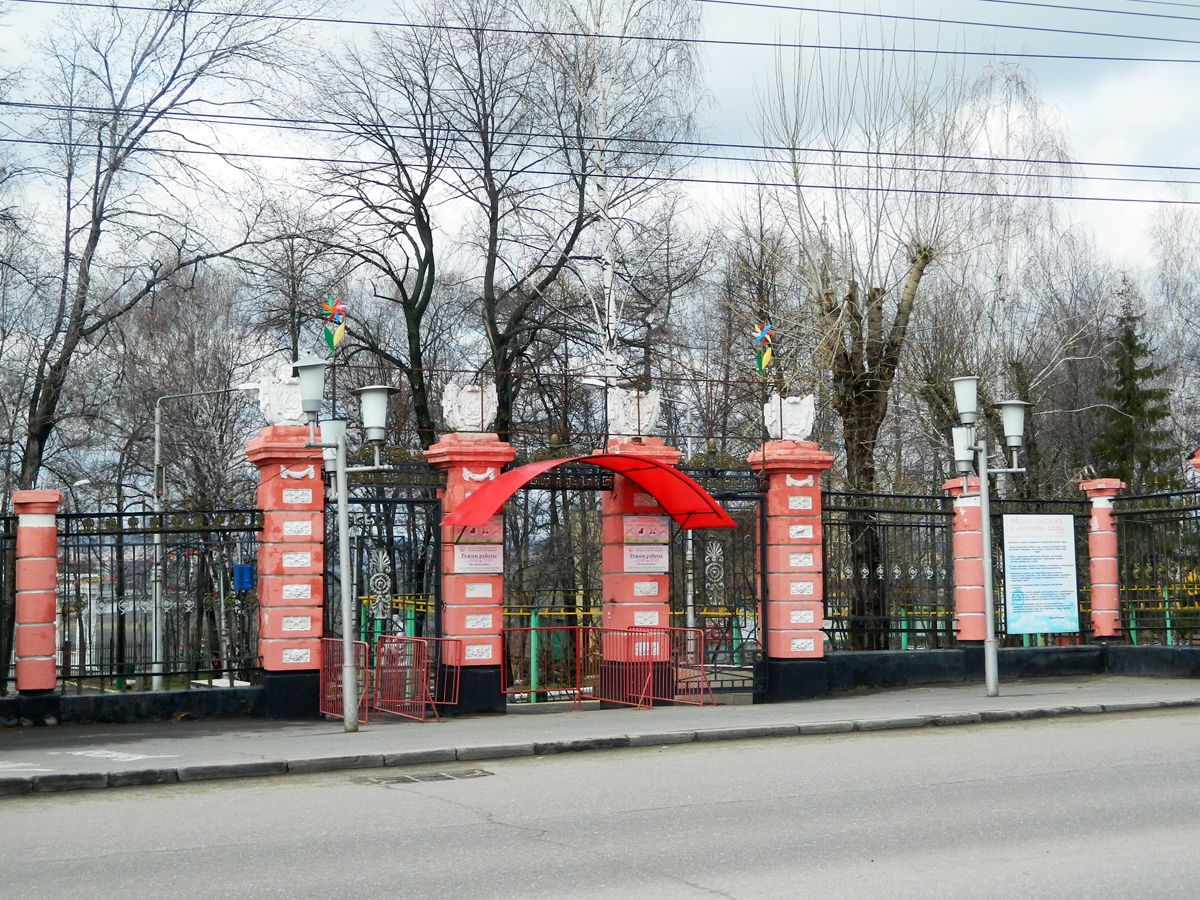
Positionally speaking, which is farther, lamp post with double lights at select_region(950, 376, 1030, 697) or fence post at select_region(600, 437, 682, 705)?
fence post at select_region(600, 437, 682, 705)

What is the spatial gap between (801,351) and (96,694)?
1602cm

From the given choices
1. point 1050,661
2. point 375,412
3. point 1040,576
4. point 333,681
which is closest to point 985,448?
point 1040,576

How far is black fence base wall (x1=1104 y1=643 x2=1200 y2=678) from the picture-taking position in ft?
67.5

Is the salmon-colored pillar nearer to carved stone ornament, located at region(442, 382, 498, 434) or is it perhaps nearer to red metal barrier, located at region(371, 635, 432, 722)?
carved stone ornament, located at region(442, 382, 498, 434)

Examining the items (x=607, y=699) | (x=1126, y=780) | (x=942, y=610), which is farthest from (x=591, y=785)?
(x=942, y=610)

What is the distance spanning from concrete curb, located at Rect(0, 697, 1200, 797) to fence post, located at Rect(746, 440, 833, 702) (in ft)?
10.1

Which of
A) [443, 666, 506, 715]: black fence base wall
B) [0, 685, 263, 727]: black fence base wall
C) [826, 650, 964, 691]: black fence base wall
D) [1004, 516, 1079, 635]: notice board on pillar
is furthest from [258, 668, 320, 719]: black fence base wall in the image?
[1004, 516, 1079, 635]: notice board on pillar

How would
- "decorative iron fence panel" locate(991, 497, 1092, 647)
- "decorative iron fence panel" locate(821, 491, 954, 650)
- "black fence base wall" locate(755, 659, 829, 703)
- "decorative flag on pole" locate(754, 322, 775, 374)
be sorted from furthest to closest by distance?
1. "decorative iron fence panel" locate(991, 497, 1092, 647)
2. "decorative iron fence panel" locate(821, 491, 954, 650)
3. "black fence base wall" locate(755, 659, 829, 703)
4. "decorative flag on pole" locate(754, 322, 775, 374)

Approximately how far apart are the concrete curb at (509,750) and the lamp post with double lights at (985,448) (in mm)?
1672

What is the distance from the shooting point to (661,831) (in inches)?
346

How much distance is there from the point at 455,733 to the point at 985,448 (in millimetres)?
8188

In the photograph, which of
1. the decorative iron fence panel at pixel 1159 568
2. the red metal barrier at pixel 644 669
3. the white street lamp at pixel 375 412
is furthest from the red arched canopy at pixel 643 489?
the decorative iron fence panel at pixel 1159 568

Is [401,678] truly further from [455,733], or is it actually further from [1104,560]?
[1104,560]

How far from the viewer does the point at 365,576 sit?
19.1 m
